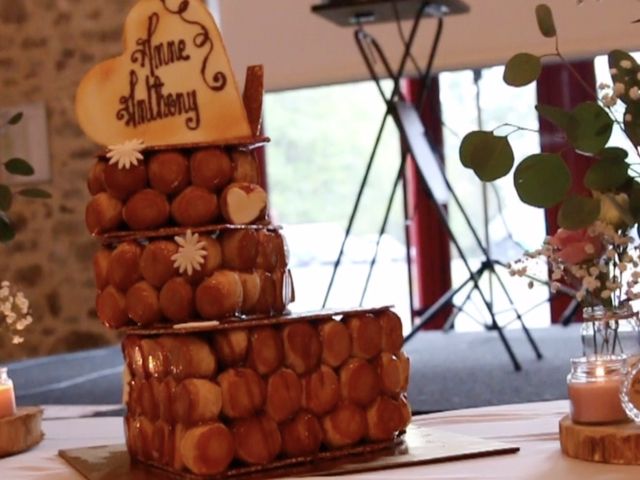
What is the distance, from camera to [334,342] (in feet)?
4.77

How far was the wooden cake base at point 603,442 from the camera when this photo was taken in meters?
1.25

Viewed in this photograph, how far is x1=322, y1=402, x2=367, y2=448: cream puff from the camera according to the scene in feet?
4.75

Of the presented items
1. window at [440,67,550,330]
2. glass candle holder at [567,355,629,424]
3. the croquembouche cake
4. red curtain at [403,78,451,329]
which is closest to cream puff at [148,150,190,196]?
the croquembouche cake

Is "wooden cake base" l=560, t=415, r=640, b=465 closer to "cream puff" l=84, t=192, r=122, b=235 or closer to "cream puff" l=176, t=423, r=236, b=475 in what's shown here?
"cream puff" l=176, t=423, r=236, b=475

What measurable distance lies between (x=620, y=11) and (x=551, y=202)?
4288 millimetres

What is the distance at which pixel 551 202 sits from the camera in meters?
1.29

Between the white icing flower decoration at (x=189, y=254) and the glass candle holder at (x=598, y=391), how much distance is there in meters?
0.47

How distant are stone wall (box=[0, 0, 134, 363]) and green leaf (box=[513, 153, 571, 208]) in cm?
507

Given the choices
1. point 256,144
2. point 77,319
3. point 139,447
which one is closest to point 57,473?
point 139,447

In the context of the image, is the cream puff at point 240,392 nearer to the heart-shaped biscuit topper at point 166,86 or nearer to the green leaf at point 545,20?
the heart-shaped biscuit topper at point 166,86

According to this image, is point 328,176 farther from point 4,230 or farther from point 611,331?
point 611,331

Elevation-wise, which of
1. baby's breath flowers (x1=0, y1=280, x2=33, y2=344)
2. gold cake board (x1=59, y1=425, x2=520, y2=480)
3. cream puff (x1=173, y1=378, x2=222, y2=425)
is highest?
baby's breath flowers (x1=0, y1=280, x2=33, y2=344)

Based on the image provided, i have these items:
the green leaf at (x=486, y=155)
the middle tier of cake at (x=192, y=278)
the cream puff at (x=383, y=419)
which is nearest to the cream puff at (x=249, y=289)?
the middle tier of cake at (x=192, y=278)

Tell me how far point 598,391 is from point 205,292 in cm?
48
